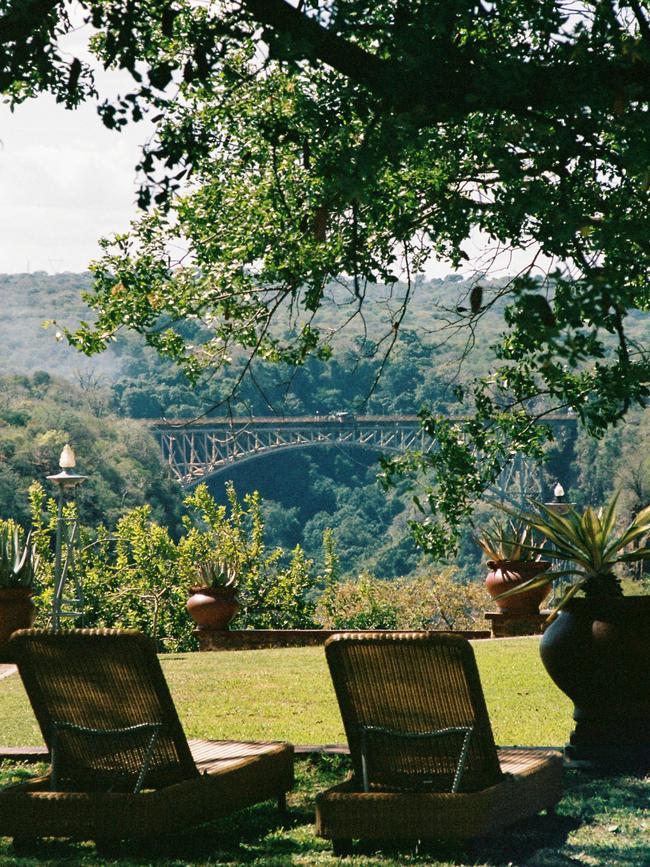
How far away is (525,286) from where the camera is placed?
2.77m

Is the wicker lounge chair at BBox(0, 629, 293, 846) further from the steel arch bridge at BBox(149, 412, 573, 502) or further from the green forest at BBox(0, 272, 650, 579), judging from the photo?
the steel arch bridge at BBox(149, 412, 573, 502)

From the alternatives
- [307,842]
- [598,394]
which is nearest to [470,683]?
[307,842]

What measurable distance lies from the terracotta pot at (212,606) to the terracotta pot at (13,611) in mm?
1916

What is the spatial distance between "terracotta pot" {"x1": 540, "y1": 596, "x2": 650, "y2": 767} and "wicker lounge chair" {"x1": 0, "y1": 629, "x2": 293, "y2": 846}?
164cm

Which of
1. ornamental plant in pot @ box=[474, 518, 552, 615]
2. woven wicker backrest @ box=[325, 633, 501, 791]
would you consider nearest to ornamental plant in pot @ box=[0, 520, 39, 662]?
ornamental plant in pot @ box=[474, 518, 552, 615]

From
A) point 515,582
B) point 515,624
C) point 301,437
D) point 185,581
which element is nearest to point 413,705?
point 515,582

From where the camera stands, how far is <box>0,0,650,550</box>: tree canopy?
3.61 metres

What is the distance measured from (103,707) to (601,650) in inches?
86.1

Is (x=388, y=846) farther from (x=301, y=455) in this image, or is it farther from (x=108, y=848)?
(x=301, y=455)

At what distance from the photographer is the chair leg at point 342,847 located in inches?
140

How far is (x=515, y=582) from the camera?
37.1ft

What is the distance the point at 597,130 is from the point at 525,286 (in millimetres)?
1336

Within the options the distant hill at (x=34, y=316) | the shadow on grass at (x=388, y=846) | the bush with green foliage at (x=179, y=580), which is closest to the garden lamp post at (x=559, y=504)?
the bush with green foliage at (x=179, y=580)

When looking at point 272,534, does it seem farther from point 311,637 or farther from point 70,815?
point 70,815
